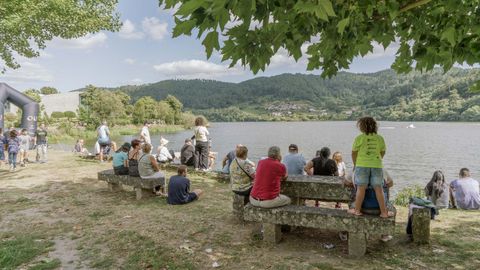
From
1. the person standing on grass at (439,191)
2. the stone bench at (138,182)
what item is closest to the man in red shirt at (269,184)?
the stone bench at (138,182)

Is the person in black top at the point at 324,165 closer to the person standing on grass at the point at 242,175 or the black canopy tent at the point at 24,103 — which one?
the person standing on grass at the point at 242,175

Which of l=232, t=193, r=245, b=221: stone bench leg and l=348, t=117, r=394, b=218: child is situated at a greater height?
l=348, t=117, r=394, b=218: child

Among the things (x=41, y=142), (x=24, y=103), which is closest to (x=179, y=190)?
(x=41, y=142)

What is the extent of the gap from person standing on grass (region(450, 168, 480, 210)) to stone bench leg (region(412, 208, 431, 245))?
526cm

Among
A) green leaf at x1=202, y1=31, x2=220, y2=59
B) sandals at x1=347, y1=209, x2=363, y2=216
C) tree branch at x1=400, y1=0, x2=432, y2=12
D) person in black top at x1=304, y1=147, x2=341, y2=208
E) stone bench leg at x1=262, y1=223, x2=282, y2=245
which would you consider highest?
tree branch at x1=400, y1=0, x2=432, y2=12

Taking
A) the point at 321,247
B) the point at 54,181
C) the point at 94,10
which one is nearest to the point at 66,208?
the point at 54,181

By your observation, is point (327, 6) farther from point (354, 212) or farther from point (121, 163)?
point (121, 163)

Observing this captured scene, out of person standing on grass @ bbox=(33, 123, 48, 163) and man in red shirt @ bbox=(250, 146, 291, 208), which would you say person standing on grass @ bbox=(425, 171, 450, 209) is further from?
person standing on grass @ bbox=(33, 123, 48, 163)

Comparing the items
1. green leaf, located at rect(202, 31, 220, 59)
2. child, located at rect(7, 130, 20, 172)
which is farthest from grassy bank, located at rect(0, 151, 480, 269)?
child, located at rect(7, 130, 20, 172)

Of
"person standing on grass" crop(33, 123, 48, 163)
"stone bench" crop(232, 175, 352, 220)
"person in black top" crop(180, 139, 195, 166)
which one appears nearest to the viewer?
"stone bench" crop(232, 175, 352, 220)

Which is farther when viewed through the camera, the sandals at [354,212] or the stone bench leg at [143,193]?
the stone bench leg at [143,193]

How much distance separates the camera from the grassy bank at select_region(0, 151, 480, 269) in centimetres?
468

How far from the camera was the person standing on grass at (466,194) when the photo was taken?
31.0ft

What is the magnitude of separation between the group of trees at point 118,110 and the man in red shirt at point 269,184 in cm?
5632
